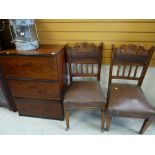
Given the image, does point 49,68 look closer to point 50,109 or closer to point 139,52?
point 50,109

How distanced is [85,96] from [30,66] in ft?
2.09

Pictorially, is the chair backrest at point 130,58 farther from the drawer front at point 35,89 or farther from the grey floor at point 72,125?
the drawer front at point 35,89

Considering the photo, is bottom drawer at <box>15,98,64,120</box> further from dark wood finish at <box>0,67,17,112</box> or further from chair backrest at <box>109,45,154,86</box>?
chair backrest at <box>109,45,154,86</box>

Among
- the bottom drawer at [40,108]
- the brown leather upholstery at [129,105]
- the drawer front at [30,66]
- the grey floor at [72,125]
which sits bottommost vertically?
the grey floor at [72,125]

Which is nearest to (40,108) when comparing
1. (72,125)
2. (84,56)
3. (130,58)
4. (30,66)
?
(72,125)

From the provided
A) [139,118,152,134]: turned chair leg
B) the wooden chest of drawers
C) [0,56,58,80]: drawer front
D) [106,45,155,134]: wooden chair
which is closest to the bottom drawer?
the wooden chest of drawers

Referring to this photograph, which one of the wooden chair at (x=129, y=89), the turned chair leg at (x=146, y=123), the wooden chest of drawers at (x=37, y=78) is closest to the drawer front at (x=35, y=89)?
the wooden chest of drawers at (x=37, y=78)

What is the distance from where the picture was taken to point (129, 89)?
156cm

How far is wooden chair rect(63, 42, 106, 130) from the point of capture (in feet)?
4.79

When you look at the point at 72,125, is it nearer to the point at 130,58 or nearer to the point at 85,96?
the point at 85,96

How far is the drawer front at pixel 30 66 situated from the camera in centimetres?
138

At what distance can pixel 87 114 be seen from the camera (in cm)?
193

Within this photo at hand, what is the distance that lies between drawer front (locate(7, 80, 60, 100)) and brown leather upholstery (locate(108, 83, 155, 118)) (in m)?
0.60
